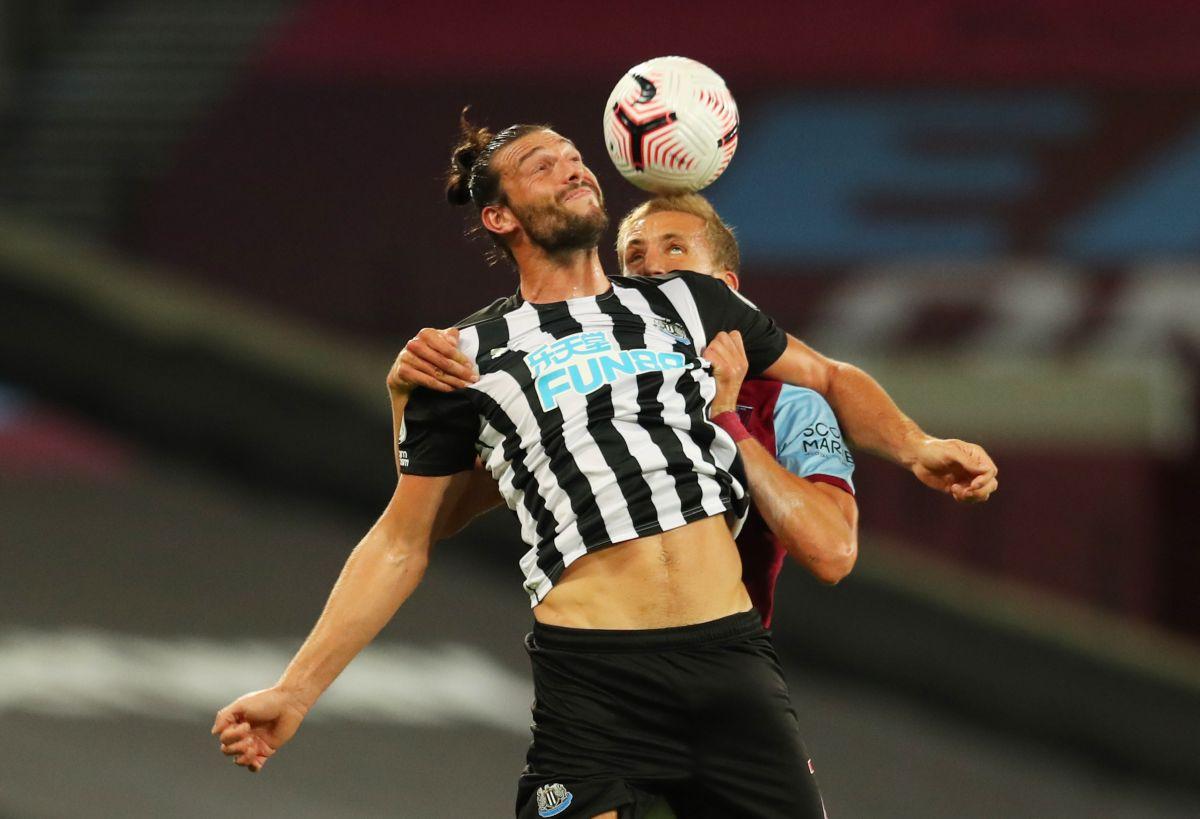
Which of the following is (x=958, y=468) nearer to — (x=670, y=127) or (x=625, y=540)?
(x=625, y=540)

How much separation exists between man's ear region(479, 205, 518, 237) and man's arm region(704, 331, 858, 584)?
48 cm

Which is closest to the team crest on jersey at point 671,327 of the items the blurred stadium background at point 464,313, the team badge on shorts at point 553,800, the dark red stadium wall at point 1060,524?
the team badge on shorts at point 553,800

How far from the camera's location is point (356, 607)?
361cm

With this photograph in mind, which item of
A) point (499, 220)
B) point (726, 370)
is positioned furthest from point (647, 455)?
point (499, 220)

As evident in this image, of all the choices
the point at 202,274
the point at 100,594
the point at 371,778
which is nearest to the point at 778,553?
the point at 371,778

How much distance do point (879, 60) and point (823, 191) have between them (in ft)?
3.16

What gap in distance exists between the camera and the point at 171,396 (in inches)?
409

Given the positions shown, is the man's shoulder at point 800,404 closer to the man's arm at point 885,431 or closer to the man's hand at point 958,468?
the man's arm at point 885,431

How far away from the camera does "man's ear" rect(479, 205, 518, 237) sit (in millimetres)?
3658

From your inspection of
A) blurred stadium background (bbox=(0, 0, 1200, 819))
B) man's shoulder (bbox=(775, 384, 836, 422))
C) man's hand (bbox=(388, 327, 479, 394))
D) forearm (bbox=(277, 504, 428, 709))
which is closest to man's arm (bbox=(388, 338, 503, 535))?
man's hand (bbox=(388, 327, 479, 394))

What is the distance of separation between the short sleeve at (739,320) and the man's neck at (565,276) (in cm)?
21

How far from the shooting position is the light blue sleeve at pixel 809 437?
148 inches

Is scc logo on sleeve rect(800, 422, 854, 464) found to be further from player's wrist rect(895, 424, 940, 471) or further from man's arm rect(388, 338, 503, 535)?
man's arm rect(388, 338, 503, 535)

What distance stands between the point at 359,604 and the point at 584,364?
0.68 meters
